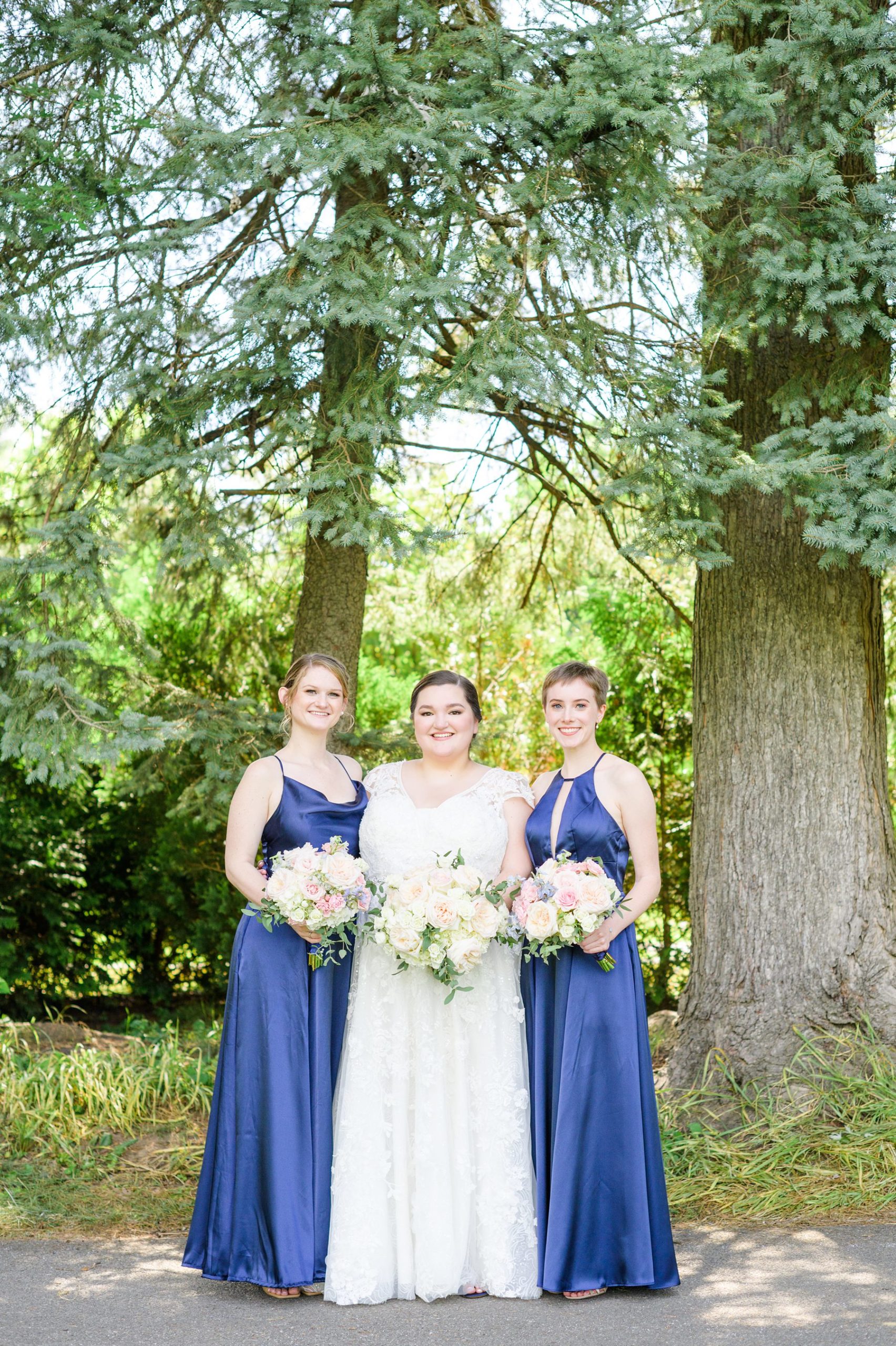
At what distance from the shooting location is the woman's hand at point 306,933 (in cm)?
401

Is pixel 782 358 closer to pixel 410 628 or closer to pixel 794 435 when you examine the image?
pixel 794 435

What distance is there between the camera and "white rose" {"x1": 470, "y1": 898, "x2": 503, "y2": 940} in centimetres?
382

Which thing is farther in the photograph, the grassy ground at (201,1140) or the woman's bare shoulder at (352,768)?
the grassy ground at (201,1140)

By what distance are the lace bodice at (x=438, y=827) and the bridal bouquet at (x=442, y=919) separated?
170 mm

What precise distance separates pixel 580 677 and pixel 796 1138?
2404 mm

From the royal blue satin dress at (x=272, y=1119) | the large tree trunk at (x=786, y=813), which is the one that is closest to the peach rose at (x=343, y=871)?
the royal blue satin dress at (x=272, y=1119)

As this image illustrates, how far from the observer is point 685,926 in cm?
965

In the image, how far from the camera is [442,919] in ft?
12.3

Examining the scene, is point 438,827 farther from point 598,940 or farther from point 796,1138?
point 796,1138

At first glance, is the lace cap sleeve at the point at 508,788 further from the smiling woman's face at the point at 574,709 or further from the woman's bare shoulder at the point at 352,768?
the woman's bare shoulder at the point at 352,768

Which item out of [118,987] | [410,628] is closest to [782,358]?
[410,628]

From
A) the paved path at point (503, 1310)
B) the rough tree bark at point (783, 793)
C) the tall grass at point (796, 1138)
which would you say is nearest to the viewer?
the paved path at point (503, 1310)

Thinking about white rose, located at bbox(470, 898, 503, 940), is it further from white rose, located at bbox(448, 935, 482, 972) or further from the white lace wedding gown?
the white lace wedding gown

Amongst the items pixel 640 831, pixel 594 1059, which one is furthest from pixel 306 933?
pixel 640 831
